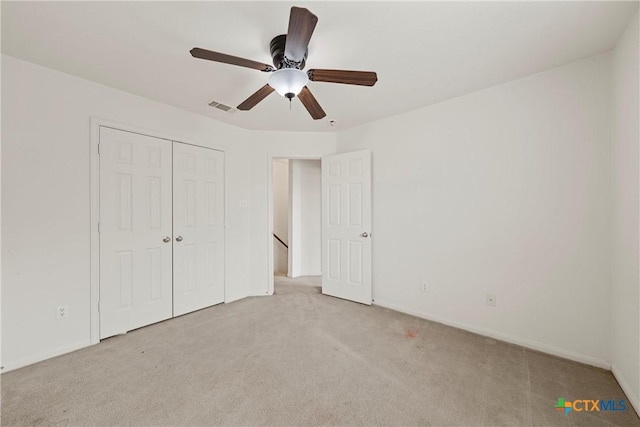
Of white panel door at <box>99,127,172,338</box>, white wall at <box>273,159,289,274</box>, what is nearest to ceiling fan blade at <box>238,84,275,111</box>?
white panel door at <box>99,127,172,338</box>

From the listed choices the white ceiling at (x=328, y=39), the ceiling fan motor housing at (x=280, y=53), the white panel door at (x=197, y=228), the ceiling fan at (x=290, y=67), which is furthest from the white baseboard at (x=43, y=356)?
the ceiling fan motor housing at (x=280, y=53)

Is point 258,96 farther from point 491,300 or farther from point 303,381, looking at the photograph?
point 491,300

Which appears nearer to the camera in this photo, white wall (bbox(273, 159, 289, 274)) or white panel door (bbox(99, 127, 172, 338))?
white panel door (bbox(99, 127, 172, 338))

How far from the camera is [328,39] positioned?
5.91ft

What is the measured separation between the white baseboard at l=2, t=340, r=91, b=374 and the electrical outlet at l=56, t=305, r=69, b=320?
0.25 m

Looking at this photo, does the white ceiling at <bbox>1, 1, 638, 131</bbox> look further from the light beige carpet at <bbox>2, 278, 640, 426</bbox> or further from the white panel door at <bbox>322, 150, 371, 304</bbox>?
the light beige carpet at <bbox>2, 278, 640, 426</bbox>

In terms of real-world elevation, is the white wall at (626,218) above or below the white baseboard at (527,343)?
above

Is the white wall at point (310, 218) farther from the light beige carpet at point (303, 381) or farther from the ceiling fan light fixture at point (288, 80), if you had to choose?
the ceiling fan light fixture at point (288, 80)

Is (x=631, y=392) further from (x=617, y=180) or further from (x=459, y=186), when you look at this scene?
(x=459, y=186)

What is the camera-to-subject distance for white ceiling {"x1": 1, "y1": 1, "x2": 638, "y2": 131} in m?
1.56

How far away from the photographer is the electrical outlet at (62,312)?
2230 millimetres

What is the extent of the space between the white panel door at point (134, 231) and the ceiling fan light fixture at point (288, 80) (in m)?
1.86

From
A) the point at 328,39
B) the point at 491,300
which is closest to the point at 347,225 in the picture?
the point at 491,300

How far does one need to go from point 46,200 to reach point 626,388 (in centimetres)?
446
